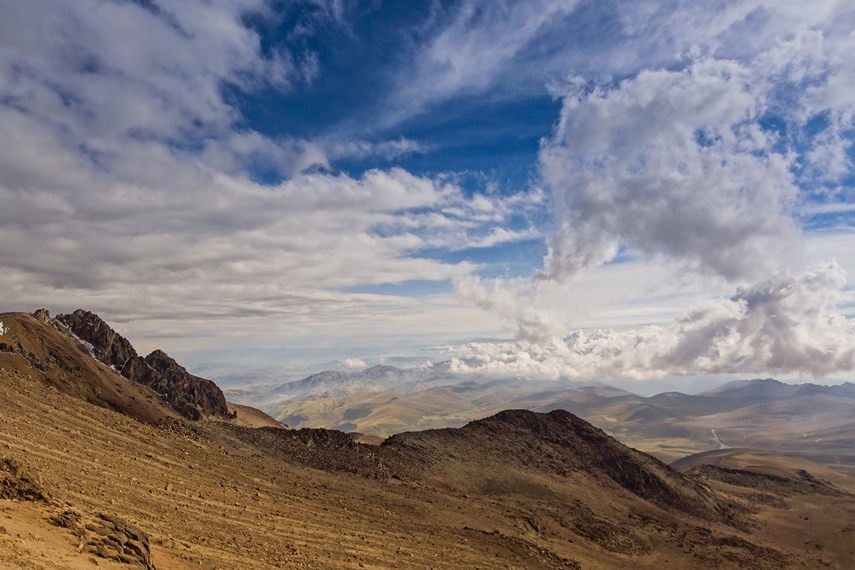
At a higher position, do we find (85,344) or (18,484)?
(85,344)

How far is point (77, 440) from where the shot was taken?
31.5 meters

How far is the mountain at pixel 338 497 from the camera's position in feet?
72.5

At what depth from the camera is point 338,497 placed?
39938mm

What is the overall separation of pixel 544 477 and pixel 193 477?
48781 mm

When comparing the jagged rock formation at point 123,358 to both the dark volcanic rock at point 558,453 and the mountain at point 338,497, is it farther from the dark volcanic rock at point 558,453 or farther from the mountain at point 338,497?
the dark volcanic rock at point 558,453

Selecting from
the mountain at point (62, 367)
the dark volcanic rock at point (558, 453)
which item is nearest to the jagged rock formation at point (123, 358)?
the mountain at point (62, 367)

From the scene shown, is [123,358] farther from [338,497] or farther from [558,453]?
[558,453]

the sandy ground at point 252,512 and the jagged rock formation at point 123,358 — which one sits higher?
the jagged rock formation at point 123,358

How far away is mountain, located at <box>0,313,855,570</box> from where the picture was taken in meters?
22.1

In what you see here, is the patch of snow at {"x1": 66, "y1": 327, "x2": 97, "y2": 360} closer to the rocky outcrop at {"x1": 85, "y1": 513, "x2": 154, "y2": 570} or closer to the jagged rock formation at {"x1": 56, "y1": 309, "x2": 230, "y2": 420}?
the jagged rock formation at {"x1": 56, "y1": 309, "x2": 230, "y2": 420}

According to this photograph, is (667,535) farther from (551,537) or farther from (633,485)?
(551,537)

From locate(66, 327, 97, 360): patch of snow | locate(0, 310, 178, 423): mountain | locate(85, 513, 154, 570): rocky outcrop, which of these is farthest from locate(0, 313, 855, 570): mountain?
locate(66, 327, 97, 360): patch of snow

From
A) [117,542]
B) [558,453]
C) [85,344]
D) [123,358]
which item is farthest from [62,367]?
[558,453]

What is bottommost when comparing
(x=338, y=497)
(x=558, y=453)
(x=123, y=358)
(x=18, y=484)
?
(x=338, y=497)
